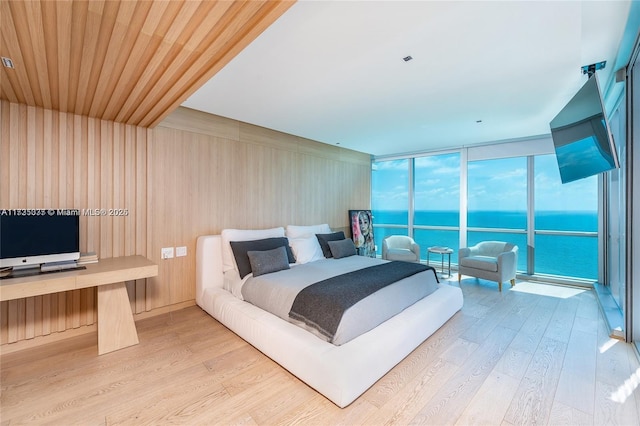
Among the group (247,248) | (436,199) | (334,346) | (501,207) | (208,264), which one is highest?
(436,199)

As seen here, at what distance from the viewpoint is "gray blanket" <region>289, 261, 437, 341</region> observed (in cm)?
214

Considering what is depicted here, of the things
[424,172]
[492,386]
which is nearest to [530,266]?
[424,172]

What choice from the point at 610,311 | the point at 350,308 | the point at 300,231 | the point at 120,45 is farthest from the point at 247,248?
the point at 610,311

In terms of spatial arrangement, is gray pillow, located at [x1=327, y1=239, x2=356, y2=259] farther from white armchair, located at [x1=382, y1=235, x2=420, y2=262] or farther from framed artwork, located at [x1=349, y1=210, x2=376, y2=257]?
framed artwork, located at [x1=349, y1=210, x2=376, y2=257]

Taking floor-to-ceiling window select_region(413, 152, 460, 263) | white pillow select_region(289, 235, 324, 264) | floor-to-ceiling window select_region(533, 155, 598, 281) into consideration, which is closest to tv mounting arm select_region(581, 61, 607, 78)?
floor-to-ceiling window select_region(533, 155, 598, 281)

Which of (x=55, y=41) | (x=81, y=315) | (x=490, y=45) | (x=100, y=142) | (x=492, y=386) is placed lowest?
(x=492, y=386)

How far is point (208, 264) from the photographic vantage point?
3.42 meters

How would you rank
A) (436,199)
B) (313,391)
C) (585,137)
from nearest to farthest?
(313,391) → (585,137) → (436,199)

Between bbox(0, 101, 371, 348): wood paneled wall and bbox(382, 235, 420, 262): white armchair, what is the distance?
181 centimetres

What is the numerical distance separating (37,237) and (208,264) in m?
1.58

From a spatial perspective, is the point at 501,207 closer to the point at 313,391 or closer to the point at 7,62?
the point at 313,391

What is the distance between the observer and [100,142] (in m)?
2.90

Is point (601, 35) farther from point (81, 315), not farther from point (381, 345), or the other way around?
point (81, 315)

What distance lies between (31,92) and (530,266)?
7.03 meters
